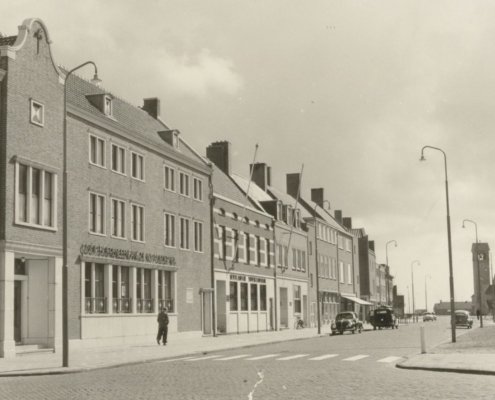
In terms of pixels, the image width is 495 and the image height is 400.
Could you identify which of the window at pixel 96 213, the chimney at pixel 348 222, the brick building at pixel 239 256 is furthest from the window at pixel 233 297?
the chimney at pixel 348 222

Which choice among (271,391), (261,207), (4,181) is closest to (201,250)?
(261,207)

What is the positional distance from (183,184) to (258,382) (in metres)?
29.1

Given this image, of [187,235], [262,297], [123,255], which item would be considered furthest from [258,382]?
[262,297]

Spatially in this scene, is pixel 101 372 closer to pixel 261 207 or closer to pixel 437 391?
pixel 437 391

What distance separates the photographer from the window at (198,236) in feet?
154

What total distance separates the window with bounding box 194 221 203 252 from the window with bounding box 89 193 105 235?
11.4 meters

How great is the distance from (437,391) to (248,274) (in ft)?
131

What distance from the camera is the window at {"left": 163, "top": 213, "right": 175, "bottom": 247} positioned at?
42.7m

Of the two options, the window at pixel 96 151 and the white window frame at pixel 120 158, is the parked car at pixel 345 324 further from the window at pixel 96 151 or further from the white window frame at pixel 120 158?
the window at pixel 96 151

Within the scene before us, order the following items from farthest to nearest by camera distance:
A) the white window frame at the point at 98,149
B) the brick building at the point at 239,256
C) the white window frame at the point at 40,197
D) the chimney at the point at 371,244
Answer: the chimney at the point at 371,244
the brick building at the point at 239,256
the white window frame at the point at 98,149
the white window frame at the point at 40,197

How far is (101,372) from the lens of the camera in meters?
21.4

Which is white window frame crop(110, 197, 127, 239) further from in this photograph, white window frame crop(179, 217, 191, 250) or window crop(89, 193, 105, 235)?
white window frame crop(179, 217, 191, 250)

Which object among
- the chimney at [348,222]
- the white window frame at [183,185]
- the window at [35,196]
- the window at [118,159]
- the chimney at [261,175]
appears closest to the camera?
the window at [35,196]

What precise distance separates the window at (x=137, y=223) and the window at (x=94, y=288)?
12.3 feet
